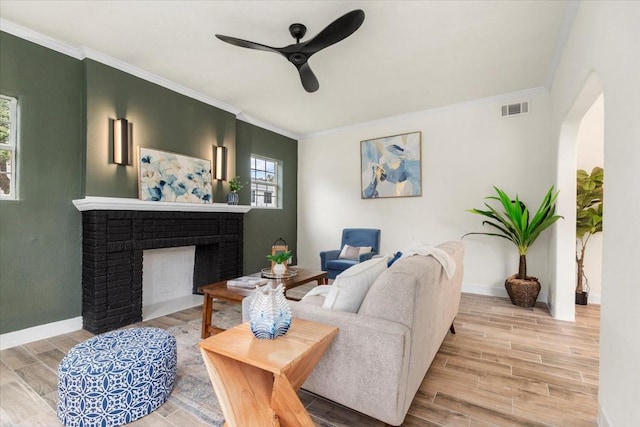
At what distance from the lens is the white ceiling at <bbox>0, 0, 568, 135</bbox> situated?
2.38 metres

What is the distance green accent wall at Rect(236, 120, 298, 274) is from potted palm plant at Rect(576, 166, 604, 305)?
4.38 meters

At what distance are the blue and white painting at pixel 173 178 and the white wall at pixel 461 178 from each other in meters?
2.47

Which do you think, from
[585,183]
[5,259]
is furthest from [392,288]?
[585,183]

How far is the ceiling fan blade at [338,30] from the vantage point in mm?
2024

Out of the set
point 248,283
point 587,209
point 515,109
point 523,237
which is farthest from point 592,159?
point 248,283

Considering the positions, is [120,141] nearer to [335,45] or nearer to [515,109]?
[335,45]

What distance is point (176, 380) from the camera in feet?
6.66

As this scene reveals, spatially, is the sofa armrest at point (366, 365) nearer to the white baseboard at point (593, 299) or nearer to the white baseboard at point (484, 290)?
the white baseboard at point (484, 290)

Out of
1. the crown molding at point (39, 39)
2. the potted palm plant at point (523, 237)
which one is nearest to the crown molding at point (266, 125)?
the crown molding at point (39, 39)

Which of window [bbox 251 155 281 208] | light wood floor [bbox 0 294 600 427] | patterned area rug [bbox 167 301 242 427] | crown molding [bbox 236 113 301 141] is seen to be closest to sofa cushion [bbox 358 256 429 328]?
light wood floor [bbox 0 294 600 427]

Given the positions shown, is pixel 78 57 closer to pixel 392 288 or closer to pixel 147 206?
pixel 147 206

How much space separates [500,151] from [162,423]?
15.4ft

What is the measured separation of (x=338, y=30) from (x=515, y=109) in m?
3.14

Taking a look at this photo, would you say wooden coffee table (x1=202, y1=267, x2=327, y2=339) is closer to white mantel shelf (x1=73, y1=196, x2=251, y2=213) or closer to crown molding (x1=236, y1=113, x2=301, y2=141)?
white mantel shelf (x1=73, y1=196, x2=251, y2=213)
